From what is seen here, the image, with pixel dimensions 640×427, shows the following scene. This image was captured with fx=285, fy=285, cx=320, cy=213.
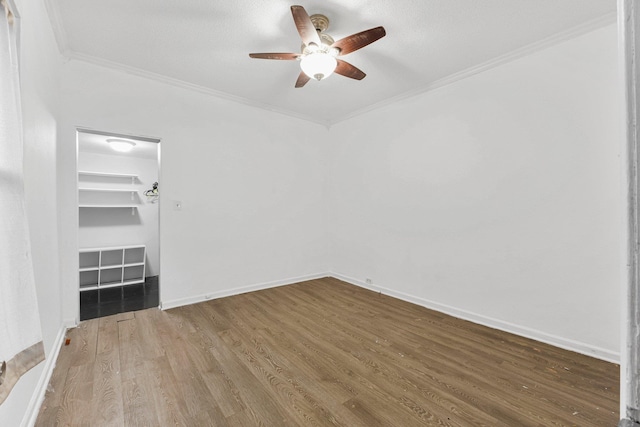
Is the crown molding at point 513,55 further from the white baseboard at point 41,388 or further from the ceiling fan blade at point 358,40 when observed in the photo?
the white baseboard at point 41,388

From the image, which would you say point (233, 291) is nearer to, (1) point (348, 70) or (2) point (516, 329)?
(1) point (348, 70)

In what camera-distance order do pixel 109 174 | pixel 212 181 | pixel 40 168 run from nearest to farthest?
pixel 40 168
pixel 212 181
pixel 109 174

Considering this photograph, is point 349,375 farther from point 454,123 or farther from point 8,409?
point 454,123

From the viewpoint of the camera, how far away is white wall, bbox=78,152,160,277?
4715 millimetres

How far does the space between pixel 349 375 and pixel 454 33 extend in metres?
2.92

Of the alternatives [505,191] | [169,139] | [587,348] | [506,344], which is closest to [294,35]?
[169,139]

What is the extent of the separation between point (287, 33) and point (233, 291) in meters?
3.06

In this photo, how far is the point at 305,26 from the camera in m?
2.03

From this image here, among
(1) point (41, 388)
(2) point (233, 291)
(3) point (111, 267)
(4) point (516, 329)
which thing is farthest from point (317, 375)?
(3) point (111, 267)

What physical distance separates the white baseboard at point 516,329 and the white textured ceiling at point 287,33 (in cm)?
258

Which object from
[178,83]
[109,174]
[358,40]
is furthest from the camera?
[109,174]

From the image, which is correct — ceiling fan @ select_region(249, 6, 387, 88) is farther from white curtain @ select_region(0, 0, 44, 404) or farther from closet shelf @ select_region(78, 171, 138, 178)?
closet shelf @ select_region(78, 171, 138, 178)

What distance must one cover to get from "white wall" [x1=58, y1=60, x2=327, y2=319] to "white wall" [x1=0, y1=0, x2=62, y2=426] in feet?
1.10

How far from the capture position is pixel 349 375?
81.7 inches
